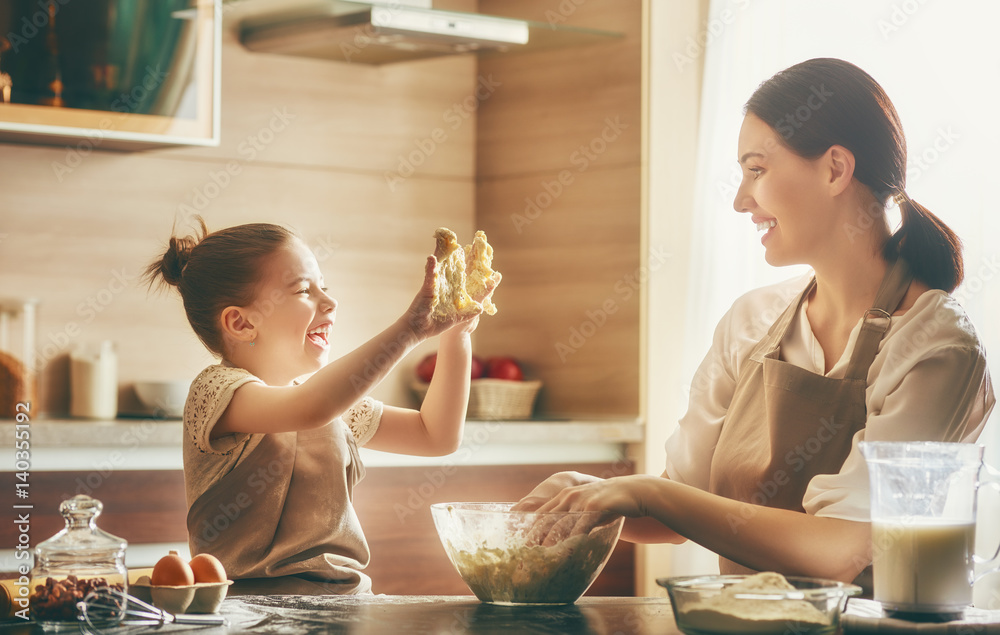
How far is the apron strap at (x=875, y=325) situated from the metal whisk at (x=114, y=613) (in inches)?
36.4

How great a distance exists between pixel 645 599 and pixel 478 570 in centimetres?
19

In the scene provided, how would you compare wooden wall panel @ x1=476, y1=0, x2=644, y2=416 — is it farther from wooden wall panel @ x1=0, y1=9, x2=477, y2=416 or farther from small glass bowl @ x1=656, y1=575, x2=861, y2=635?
small glass bowl @ x1=656, y1=575, x2=861, y2=635

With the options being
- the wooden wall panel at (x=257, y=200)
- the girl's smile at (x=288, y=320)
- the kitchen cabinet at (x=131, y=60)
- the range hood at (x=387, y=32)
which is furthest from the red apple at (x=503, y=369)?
the girl's smile at (x=288, y=320)

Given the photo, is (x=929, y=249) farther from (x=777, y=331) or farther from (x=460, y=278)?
(x=460, y=278)

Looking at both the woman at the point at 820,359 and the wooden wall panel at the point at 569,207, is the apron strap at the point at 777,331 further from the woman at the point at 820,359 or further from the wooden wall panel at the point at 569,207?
the wooden wall panel at the point at 569,207

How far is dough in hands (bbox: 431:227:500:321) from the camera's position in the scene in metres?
1.43

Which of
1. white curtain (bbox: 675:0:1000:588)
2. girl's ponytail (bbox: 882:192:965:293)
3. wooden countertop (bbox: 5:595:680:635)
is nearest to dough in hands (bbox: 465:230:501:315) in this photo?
wooden countertop (bbox: 5:595:680:635)

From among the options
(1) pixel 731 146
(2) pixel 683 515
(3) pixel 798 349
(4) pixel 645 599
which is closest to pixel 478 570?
(4) pixel 645 599

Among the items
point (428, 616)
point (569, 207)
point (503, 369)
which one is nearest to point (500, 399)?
point (503, 369)

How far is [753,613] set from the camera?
1.00 metres

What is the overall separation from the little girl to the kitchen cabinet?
97cm

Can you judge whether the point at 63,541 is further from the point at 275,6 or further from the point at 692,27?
the point at 692,27

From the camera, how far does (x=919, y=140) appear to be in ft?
8.15

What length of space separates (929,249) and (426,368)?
6.03 feet
